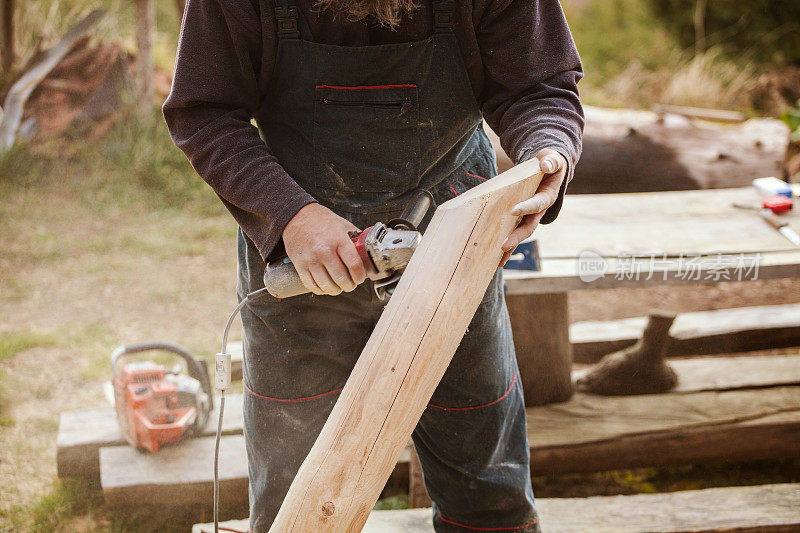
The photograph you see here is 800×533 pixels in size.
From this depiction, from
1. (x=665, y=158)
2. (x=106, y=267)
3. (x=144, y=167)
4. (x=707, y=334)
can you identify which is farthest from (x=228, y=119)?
(x=144, y=167)

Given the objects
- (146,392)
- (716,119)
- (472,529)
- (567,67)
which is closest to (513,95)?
(567,67)

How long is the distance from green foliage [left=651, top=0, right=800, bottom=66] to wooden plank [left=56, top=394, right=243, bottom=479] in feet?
25.1

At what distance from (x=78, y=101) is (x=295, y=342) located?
579cm

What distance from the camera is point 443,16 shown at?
1443 mm

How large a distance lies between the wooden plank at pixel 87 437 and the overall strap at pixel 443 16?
1.73 metres

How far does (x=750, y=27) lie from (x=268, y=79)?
8.28 m

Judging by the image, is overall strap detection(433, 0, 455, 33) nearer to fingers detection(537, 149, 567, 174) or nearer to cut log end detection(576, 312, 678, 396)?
fingers detection(537, 149, 567, 174)

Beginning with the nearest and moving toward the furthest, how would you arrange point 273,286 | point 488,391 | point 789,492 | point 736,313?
point 273,286, point 488,391, point 789,492, point 736,313

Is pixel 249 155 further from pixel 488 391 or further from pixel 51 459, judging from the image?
pixel 51 459

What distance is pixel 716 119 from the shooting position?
6.43 m

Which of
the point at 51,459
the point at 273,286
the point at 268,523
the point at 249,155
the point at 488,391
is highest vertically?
the point at 249,155

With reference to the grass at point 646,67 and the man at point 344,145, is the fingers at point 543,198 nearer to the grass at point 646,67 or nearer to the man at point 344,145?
the man at point 344,145

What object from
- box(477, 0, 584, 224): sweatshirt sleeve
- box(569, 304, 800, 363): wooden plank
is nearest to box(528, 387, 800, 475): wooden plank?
box(569, 304, 800, 363): wooden plank

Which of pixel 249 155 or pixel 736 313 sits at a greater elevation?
pixel 249 155
